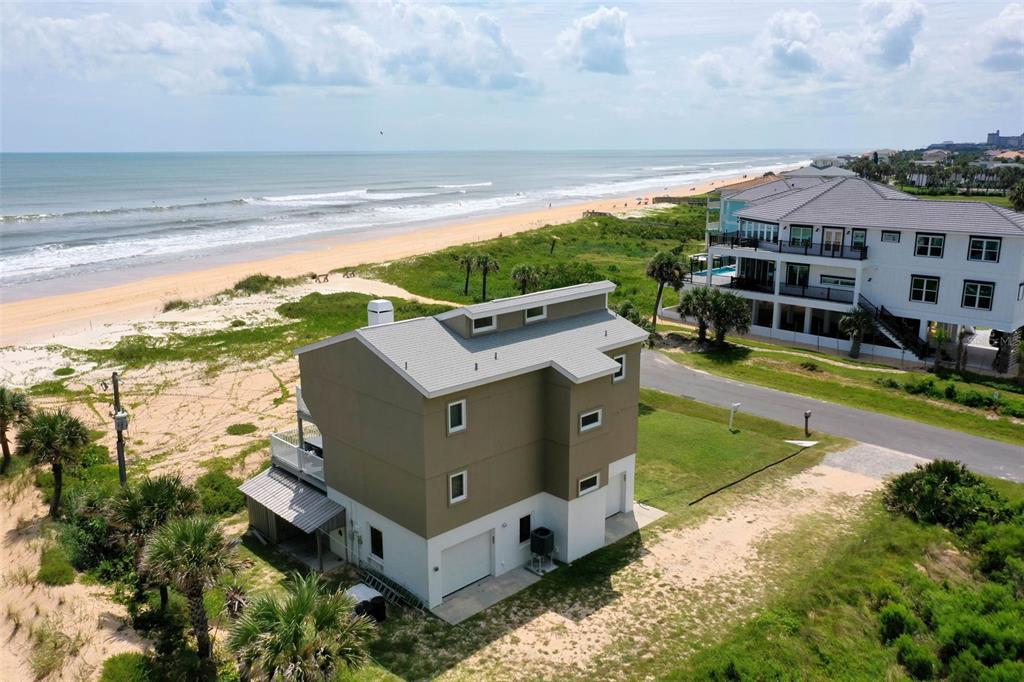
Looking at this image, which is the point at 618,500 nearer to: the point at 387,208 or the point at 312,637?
the point at 312,637

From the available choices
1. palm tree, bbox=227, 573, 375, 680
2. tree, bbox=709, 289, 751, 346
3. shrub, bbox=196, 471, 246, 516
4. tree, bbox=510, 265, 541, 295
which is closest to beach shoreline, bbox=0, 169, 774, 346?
tree, bbox=510, 265, 541, 295

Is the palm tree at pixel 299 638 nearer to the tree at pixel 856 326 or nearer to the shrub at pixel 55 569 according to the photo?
the shrub at pixel 55 569

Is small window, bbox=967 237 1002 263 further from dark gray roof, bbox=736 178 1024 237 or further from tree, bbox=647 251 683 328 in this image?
tree, bbox=647 251 683 328

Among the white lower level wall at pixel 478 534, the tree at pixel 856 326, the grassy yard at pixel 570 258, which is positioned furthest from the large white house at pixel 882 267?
the white lower level wall at pixel 478 534

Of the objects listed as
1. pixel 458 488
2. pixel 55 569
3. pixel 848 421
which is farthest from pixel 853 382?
pixel 55 569

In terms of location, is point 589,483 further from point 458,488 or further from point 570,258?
point 570,258
